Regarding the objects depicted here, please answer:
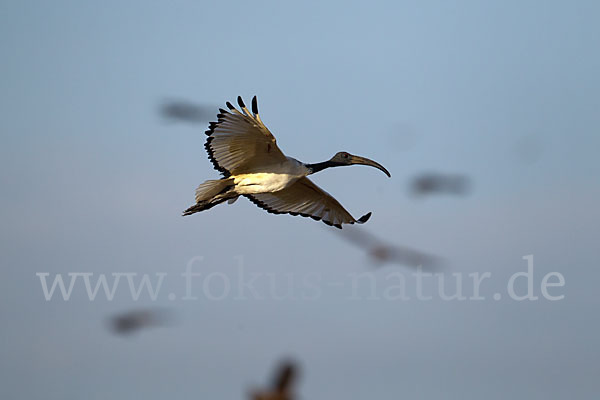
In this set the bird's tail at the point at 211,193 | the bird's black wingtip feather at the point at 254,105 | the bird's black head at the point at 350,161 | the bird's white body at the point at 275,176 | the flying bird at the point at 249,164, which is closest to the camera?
the bird's black wingtip feather at the point at 254,105

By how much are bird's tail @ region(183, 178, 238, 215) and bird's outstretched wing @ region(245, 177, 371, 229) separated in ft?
3.56

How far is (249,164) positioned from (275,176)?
17.9 inches

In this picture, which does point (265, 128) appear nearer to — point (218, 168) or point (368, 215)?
point (218, 168)

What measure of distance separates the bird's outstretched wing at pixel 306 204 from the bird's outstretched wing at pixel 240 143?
52.8 inches

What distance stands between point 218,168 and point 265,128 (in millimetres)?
1342

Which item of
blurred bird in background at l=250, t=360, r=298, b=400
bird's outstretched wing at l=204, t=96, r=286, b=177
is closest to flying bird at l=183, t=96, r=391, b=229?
bird's outstretched wing at l=204, t=96, r=286, b=177

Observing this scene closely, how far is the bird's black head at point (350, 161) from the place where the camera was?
1312 cm

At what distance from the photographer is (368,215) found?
13.5m

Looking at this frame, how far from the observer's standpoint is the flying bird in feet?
38.2

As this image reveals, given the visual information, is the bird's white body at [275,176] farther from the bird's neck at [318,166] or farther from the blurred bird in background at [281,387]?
the blurred bird in background at [281,387]

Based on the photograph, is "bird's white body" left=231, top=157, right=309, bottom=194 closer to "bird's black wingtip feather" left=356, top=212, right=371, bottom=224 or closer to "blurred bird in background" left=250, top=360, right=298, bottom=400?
"bird's black wingtip feather" left=356, top=212, right=371, bottom=224

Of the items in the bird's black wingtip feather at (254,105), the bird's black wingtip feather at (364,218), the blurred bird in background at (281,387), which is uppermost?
the bird's black wingtip feather at (254,105)

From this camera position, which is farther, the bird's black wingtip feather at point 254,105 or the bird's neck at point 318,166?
the bird's neck at point 318,166

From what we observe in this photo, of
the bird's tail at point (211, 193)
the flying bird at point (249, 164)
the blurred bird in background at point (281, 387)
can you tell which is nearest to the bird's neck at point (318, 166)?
the flying bird at point (249, 164)
